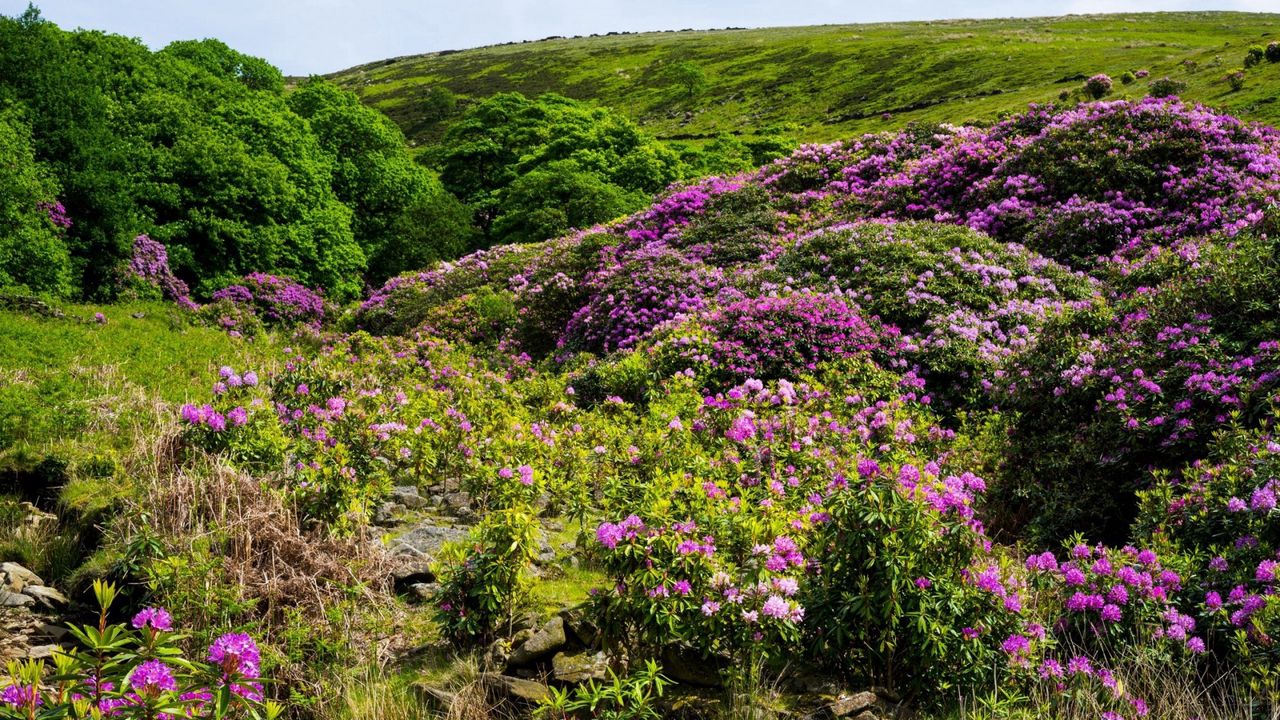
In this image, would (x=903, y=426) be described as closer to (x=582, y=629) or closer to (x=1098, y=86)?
(x=582, y=629)

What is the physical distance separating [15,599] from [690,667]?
17.9 ft

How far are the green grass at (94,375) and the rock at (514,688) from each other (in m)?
5.30

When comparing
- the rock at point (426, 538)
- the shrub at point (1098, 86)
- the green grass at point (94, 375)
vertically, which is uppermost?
the shrub at point (1098, 86)

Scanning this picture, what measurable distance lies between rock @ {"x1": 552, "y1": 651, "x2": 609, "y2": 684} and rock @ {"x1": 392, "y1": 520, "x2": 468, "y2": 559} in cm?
179

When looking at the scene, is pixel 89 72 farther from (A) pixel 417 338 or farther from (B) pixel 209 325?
(A) pixel 417 338

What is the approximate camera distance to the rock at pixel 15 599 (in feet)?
18.6

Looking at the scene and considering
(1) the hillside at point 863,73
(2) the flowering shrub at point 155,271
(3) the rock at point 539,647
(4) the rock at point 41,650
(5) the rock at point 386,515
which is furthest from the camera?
(1) the hillside at point 863,73

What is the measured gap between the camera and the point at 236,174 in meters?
26.5

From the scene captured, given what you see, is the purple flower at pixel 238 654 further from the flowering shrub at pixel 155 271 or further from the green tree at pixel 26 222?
the flowering shrub at pixel 155 271

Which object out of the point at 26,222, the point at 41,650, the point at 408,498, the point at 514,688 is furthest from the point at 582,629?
the point at 26,222

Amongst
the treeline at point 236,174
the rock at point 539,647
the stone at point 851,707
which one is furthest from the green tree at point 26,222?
the stone at point 851,707

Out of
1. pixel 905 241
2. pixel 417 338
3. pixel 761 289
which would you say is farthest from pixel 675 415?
pixel 417 338

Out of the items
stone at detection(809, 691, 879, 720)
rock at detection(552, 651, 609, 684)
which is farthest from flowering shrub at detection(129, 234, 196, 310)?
stone at detection(809, 691, 879, 720)

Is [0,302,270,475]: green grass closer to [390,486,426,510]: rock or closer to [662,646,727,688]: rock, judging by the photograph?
[390,486,426,510]: rock
